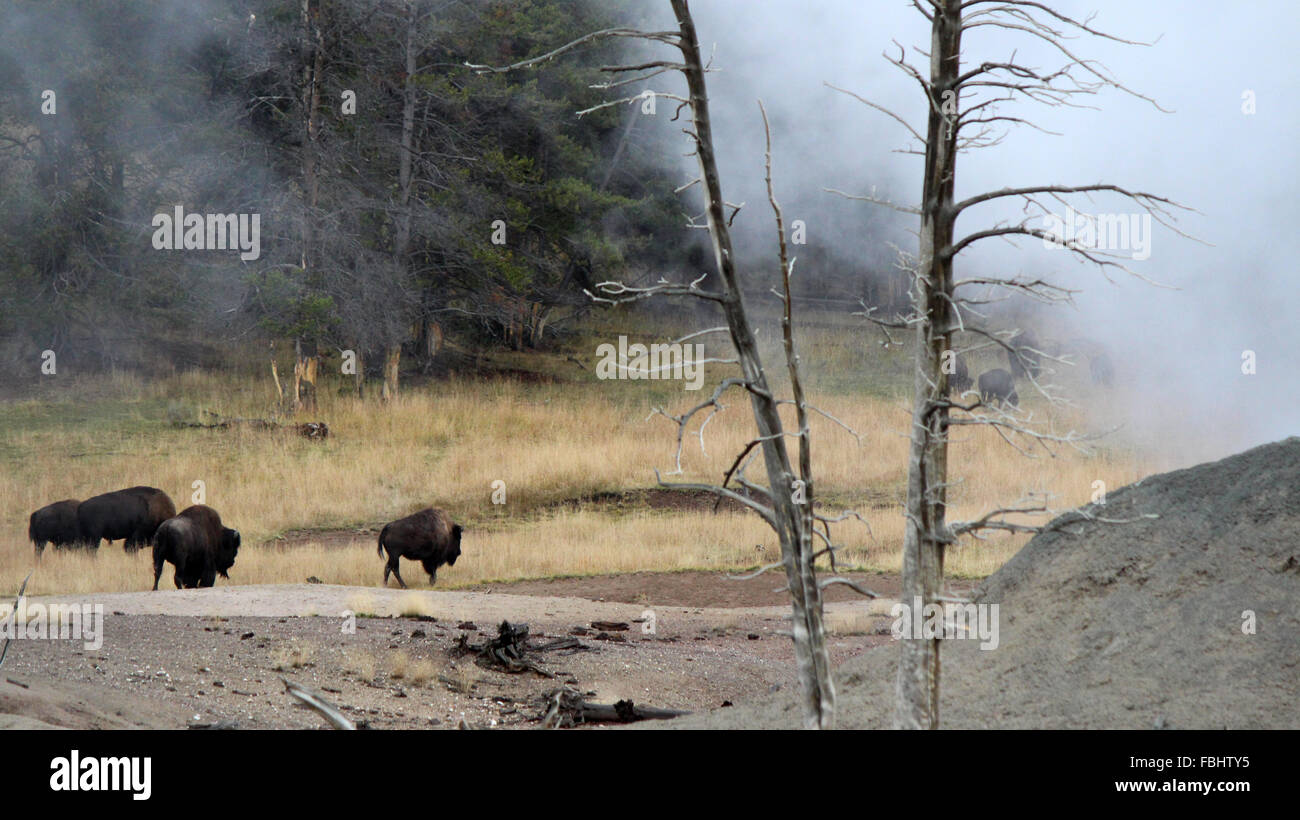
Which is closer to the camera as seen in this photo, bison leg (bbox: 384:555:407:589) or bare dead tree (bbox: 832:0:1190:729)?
bare dead tree (bbox: 832:0:1190:729)

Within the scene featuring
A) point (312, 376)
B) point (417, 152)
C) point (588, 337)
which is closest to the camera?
point (312, 376)

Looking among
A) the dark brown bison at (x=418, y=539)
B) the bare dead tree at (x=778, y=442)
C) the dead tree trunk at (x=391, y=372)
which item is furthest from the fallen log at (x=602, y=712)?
the dead tree trunk at (x=391, y=372)

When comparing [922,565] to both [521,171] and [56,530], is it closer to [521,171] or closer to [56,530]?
[56,530]

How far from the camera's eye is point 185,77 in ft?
80.8

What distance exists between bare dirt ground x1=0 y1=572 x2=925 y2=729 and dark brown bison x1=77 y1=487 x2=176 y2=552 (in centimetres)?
305

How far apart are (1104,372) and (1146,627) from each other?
17356 mm

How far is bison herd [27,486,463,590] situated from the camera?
12.8 m

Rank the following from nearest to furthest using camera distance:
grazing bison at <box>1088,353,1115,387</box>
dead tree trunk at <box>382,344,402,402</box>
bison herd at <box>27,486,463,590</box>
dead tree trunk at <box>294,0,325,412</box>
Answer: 1. bison herd at <box>27,486,463,590</box>
2. grazing bison at <box>1088,353,1115,387</box>
3. dead tree trunk at <box>294,0,325,412</box>
4. dead tree trunk at <box>382,344,402,402</box>

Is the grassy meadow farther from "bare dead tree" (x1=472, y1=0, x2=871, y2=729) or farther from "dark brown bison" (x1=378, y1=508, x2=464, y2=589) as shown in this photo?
"bare dead tree" (x1=472, y1=0, x2=871, y2=729)

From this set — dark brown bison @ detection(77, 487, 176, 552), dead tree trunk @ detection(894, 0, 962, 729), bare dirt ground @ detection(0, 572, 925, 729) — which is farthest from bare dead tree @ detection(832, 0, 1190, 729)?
dark brown bison @ detection(77, 487, 176, 552)

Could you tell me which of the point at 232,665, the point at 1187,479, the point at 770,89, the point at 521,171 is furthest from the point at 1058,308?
the point at 232,665

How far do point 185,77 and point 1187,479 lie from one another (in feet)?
75.9

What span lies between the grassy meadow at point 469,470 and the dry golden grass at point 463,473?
0.16 ft

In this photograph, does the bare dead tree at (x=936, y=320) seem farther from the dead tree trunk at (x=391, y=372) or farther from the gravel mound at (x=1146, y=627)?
the dead tree trunk at (x=391, y=372)
